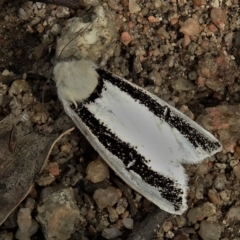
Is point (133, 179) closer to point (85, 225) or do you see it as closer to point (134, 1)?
point (85, 225)

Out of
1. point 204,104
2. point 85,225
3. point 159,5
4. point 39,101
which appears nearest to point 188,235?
point 85,225


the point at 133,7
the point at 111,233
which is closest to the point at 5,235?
the point at 111,233

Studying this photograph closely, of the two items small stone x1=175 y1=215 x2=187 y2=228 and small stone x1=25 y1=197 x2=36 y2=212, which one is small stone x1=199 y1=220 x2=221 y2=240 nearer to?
small stone x1=175 y1=215 x2=187 y2=228

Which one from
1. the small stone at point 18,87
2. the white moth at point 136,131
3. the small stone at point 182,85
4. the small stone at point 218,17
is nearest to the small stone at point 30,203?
Result: the white moth at point 136,131

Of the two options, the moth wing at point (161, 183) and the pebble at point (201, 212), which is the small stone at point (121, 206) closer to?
the moth wing at point (161, 183)

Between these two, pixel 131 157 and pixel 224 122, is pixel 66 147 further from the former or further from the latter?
pixel 224 122
